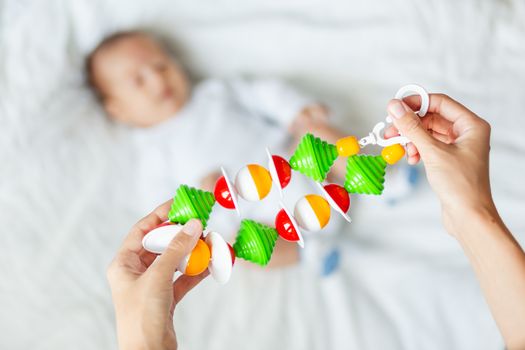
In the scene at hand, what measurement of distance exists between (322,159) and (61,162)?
0.80m

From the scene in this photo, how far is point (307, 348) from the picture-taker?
1120mm

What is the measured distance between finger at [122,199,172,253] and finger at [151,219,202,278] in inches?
3.3

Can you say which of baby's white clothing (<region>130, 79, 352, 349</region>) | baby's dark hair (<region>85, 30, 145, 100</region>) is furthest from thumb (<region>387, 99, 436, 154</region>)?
baby's dark hair (<region>85, 30, 145, 100</region>)

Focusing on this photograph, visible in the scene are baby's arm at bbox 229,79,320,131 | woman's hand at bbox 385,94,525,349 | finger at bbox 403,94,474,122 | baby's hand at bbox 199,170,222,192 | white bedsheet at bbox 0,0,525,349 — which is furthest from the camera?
baby's arm at bbox 229,79,320,131

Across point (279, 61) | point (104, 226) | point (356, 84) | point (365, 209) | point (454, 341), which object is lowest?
point (454, 341)

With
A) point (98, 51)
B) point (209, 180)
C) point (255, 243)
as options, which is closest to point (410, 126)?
point (255, 243)

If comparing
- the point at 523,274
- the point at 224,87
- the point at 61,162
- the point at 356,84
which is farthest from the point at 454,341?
the point at 61,162

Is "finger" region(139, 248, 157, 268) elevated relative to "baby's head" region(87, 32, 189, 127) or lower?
lower

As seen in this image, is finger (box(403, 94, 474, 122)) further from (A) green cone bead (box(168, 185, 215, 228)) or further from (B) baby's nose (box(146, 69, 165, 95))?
(B) baby's nose (box(146, 69, 165, 95))

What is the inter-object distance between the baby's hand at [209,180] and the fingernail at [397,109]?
0.65m

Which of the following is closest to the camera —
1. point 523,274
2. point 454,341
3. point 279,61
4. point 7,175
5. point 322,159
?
point 523,274

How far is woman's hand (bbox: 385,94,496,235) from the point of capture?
2.32ft

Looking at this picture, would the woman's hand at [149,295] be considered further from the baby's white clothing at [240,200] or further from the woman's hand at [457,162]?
the baby's white clothing at [240,200]

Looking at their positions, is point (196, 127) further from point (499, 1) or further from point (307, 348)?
point (499, 1)
